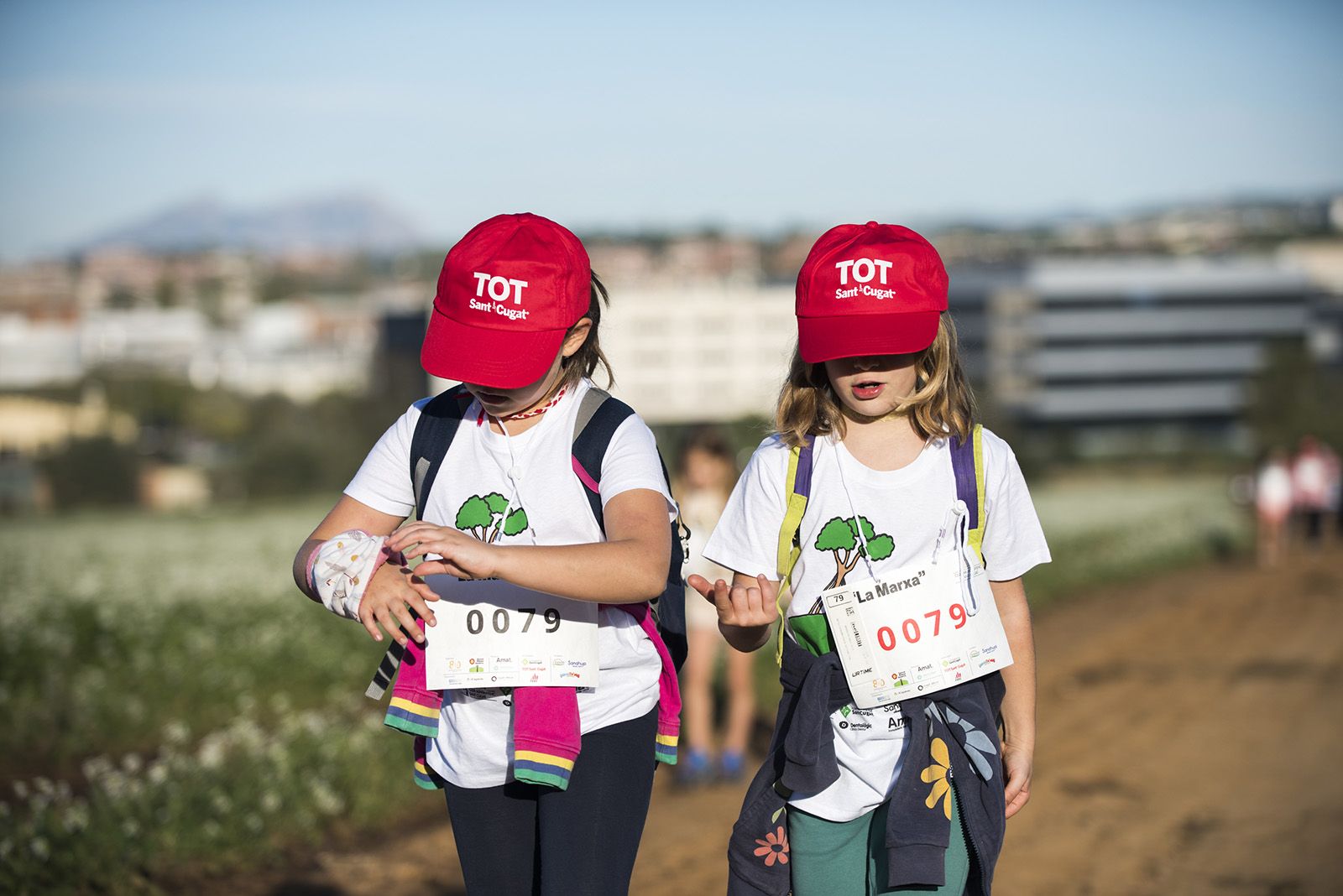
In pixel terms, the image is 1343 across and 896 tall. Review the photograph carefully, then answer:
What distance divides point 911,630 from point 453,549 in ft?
3.44

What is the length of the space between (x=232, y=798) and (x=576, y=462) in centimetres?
435

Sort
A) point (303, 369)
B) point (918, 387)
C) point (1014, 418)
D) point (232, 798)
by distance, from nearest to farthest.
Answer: point (918, 387), point (232, 798), point (1014, 418), point (303, 369)

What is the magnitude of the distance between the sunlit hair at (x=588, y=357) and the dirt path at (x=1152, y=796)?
145 inches

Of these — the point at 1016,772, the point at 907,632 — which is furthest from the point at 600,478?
the point at 1016,772

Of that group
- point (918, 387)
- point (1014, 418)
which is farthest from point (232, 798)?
point (1014, 418)

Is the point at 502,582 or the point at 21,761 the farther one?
the point at 21,761

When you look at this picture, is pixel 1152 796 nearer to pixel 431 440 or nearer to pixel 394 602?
pixel 431 440

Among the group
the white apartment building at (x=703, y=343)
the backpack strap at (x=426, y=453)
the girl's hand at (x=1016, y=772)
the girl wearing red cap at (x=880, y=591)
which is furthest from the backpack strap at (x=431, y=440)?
the white apartment building at (x=703, y=343)

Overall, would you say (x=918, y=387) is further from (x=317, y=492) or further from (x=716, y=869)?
(x=317, y=492)

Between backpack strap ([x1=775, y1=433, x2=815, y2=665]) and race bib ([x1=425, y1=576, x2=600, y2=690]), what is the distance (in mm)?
446

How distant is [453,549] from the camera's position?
2.74m

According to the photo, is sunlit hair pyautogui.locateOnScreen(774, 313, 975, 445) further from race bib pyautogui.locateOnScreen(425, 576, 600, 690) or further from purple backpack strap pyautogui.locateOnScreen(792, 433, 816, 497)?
race bib pyautogui.locateOnScreen(425, 576, 600, 690)

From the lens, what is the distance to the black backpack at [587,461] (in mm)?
3146

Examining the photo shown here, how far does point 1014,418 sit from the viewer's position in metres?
132
